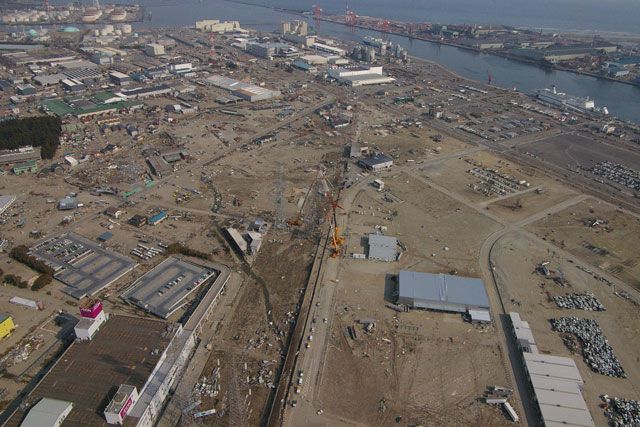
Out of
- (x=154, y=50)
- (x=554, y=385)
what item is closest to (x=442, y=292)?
(x=554, y=385)

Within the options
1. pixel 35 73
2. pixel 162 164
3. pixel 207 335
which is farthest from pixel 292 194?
pixel 35 73

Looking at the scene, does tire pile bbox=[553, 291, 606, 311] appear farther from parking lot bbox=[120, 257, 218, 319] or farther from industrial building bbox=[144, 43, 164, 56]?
industrial building bbox=[144, 43, 164, 56]

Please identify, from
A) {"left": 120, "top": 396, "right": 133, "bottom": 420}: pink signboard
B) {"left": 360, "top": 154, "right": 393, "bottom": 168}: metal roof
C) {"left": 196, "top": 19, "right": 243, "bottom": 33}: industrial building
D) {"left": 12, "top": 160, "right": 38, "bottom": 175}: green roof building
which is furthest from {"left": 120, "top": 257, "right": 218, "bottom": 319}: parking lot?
{"left": 196, "top": 19, "right": 243, "bottom": 33}: industrial building

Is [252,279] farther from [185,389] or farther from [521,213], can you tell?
[521,213]

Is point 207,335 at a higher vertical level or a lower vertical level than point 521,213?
lower

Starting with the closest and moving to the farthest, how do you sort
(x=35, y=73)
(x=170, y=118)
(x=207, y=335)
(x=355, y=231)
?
(x=207, y=335) → (x=355, y=231) → (x=170, y=118) → (x=35, y=73)

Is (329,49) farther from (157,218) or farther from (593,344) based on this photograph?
(593,344)
